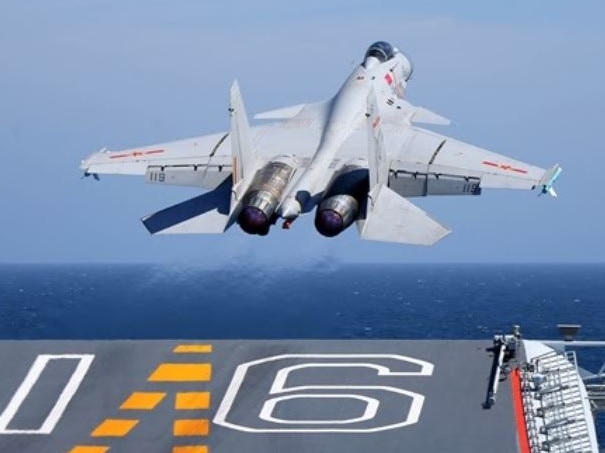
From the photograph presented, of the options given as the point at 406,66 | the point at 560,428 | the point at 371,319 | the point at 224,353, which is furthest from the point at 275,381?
the point at 371,319

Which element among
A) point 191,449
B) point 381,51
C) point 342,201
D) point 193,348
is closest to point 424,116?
point 381,51

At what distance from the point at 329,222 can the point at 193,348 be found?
750 cm

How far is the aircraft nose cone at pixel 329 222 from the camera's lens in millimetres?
56031

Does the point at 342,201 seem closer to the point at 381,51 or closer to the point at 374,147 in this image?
the point at 374,147

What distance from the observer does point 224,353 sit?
51.5 meters

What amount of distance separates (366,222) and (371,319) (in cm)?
7885

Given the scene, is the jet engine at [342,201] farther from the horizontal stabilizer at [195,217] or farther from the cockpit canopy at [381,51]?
the cockpit canopy at [381,51]

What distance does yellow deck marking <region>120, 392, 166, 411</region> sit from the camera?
47188 mm

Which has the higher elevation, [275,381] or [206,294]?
[206,294]

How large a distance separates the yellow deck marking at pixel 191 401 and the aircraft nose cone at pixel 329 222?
1038 centimetres

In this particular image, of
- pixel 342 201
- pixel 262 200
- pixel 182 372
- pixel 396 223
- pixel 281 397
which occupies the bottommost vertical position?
pixel 281 397

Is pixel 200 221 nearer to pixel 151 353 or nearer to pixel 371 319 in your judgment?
pixel 151 353

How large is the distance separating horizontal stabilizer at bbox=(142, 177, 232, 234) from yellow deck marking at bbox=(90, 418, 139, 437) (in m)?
12.9

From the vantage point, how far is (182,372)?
1961 inches
